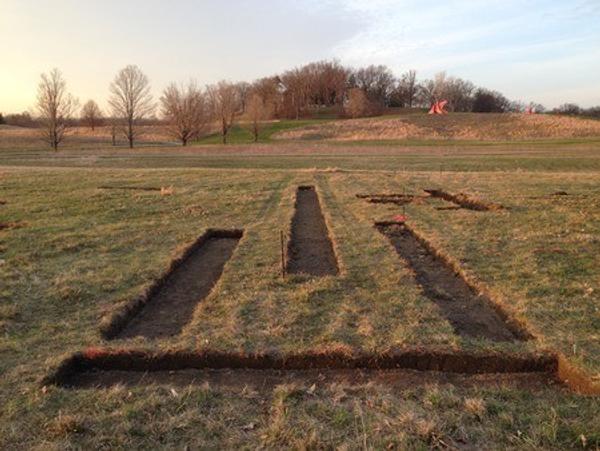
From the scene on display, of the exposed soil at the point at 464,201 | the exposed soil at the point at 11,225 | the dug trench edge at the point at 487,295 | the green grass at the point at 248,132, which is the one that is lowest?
the dug trench edge at the point at 487,295

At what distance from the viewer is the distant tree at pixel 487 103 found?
401ft

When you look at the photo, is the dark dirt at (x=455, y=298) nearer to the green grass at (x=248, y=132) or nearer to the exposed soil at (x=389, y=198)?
the exposed soil at (x=389, y=198)

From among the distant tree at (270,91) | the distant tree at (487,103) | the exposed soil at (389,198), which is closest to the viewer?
the exposed soil at (389,198)

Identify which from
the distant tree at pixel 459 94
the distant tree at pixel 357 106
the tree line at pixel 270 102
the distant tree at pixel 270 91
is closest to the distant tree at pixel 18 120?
the tree line at pixel 270 102

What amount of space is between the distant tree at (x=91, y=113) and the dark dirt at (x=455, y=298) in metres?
88.1

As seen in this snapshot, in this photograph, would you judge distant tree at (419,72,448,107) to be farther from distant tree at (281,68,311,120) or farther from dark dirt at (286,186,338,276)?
dark dirt at (286,186,338,276)

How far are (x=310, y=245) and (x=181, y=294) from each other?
341 centimetres

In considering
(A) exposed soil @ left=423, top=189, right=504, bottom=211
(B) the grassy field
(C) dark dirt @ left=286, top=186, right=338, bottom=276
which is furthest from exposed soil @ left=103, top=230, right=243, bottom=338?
(A) exposed soil @ left=423, top=189, right=504, bottom=211

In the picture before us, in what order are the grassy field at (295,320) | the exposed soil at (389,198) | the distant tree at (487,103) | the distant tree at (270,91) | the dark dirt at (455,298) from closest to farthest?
the grassy field at (295,320)
the dark dirt at (455,298)
the exposed soil at (389,198)
the distant tree at (270,91)
the distant tree at (487,103)

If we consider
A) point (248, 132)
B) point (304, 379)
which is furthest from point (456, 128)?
point (304, 379)

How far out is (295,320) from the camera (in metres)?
5.50

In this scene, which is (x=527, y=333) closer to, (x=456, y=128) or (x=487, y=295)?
(x=487, y=295)

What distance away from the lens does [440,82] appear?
126 m

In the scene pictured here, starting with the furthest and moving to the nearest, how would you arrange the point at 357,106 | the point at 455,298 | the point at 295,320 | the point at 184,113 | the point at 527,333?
the point at 357,106 → the point at 184,113 → the point at 455,298 → the point at 295,320 → the point at 527,333
